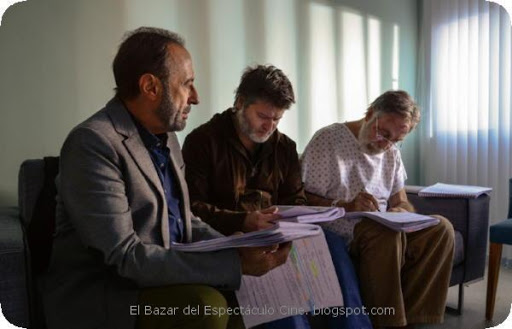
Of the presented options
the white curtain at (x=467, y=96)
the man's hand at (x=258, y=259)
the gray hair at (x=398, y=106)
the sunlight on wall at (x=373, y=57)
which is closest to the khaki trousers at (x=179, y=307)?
the man's hand at (x=258, y=259)

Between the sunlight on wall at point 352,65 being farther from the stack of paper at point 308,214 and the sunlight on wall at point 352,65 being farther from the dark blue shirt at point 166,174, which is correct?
the dark blue shirt at point 166,174

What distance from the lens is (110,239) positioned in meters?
0.97

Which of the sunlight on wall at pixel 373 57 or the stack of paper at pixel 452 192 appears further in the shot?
the sunlight on wall at pixel 373 57

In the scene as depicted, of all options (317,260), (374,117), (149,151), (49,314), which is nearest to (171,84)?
(149,151)

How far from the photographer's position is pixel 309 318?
4.95ft

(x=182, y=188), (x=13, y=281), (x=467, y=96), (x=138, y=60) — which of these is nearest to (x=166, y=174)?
(x=182, y=188)

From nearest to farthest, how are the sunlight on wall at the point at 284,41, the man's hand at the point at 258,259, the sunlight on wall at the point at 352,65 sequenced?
the man's hand at the point at 258,259
the sunlight on wall at the point at 284,41
the sunlight on wall at the point at 352,65

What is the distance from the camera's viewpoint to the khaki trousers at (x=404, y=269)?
1.63 m

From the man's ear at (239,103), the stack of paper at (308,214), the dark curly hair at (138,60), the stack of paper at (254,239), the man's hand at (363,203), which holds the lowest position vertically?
the man's hand at (363,203)

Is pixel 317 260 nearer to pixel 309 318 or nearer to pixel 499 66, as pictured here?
pixel 309 318

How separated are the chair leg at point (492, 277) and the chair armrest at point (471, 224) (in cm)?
6

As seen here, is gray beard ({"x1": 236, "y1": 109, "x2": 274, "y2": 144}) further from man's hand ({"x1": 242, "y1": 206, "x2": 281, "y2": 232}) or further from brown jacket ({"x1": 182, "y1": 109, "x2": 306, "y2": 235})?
man's hand ({"x1": 242, "y1": 206, "x2": 281, "y2": 232})

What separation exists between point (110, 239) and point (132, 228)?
2.6 inches

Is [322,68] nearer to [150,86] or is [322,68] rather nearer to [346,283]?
[346,283]
